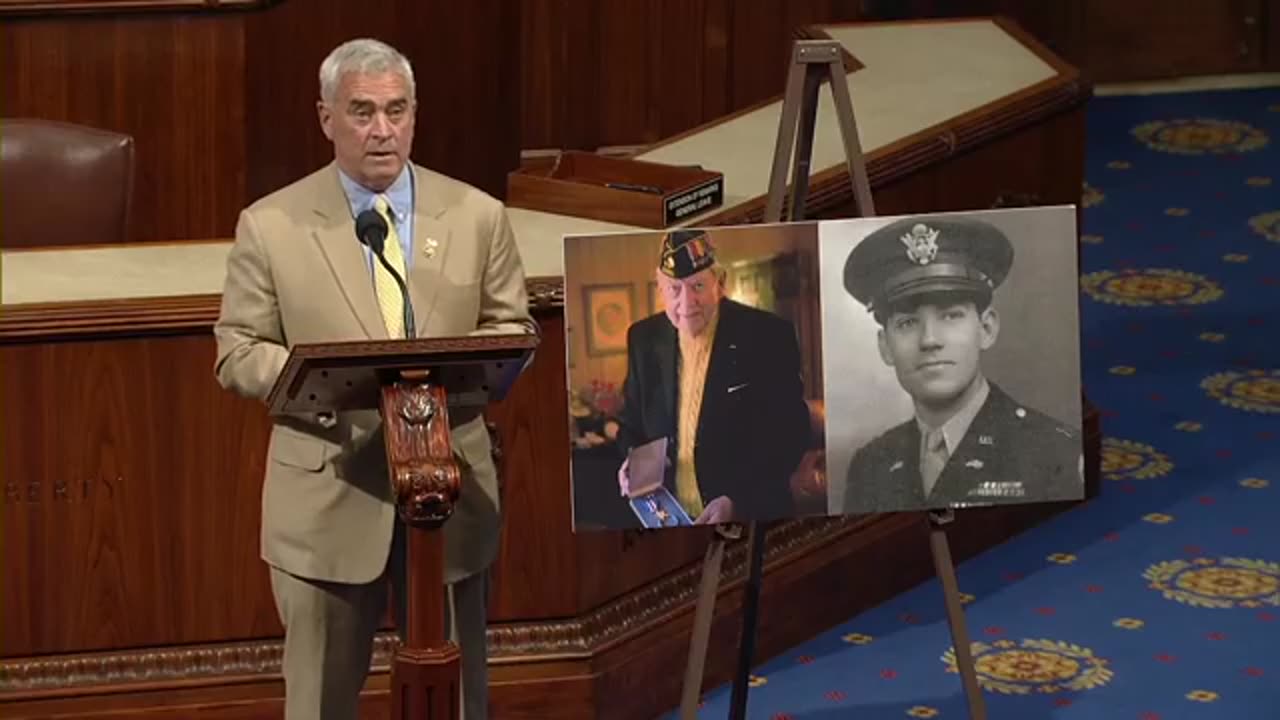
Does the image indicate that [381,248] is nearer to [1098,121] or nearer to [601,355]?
[601,355]

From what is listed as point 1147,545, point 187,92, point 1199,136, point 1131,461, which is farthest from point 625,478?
point 1199,136

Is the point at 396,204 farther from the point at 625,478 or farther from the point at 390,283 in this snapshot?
the point at 625,478

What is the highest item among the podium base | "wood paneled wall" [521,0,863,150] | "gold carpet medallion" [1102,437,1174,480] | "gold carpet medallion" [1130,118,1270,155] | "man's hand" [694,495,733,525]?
"wood paneled wall" [521,0,863,150]

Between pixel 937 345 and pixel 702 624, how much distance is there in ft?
2.05

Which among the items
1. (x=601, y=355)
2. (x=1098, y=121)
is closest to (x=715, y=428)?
(x=601, y=355)

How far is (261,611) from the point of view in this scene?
16.4ft

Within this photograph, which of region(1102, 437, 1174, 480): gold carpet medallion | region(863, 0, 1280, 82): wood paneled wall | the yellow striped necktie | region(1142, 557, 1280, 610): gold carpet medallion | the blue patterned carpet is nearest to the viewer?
the yellow striped necktie

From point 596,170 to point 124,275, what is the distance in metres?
1.14

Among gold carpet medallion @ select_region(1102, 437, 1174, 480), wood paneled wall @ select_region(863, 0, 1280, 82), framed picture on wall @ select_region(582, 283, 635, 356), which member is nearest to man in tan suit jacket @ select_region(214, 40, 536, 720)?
framed picture on wall @ select_region(582, 283, 635, 356)

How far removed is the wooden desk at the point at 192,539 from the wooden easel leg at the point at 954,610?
2.74ft

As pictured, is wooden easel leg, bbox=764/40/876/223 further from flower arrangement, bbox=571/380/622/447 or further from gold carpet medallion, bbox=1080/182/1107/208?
gold carpet medallion, bbox=1080/182/1107/208

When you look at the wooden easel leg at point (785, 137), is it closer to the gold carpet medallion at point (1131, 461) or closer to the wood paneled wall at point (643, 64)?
the gold carpet medallion at point (1131, 461)

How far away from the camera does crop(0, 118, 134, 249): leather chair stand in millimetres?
5477

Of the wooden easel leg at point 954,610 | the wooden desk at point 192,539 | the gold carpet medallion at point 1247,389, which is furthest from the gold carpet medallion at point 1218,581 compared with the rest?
the wooden easel leg at point 954,610
